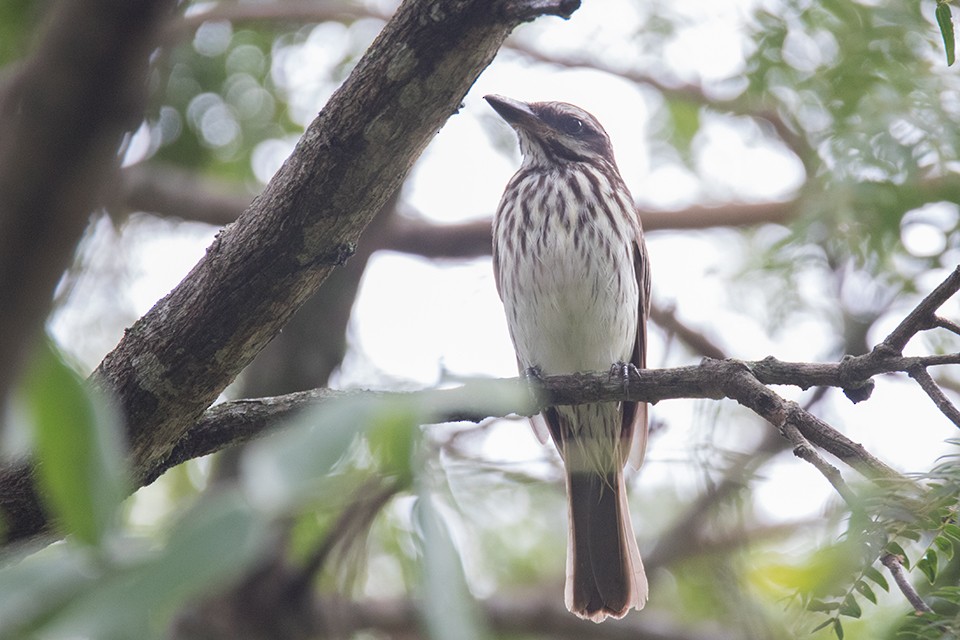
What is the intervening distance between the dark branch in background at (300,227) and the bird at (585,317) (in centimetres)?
218

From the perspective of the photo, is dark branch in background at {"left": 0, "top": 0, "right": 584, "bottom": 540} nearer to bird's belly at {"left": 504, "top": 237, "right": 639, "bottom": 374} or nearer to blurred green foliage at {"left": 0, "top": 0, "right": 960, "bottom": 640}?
blurred green foliage at {"left": 0, "top": 0, "right": 960, "bottom": 640}

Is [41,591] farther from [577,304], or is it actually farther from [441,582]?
[577,304]

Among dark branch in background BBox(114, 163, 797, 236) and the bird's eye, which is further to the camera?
dark branch in background BBox(114, 163, 797, 236)

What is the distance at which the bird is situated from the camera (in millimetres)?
4512

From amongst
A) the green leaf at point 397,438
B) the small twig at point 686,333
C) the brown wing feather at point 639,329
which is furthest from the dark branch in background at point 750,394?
the small twig at point 686,333

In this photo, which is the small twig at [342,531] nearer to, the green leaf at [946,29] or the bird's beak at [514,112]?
the bird's beak at [514,112]

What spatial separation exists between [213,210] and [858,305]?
3367mm

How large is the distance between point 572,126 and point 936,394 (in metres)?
3.23

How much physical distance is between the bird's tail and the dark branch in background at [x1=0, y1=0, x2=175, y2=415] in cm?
344

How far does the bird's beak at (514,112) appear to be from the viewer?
5074mm

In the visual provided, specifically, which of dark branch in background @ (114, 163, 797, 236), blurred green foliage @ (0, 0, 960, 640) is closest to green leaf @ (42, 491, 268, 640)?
blurred green foliage @ (0, 0, 960, 640)

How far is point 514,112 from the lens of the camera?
5.13m

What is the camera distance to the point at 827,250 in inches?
202

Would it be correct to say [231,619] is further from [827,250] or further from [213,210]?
[827,250]
